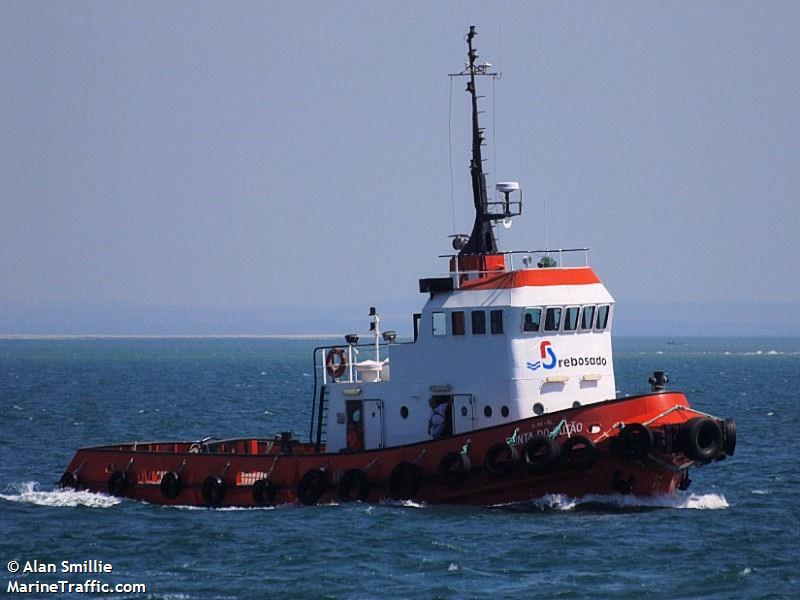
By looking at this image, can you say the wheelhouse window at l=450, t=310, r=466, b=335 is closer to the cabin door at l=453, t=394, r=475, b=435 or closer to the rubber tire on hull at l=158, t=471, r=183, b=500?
the cabin door at l=453, t=394, r=475, b=435

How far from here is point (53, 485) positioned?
3456 centimetres

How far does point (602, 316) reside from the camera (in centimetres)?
2864

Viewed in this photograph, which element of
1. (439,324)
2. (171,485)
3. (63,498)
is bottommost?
(63,498)

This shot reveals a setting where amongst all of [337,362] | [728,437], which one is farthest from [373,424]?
[728,437]

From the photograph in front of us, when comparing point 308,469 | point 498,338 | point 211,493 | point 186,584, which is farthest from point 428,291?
point 186,584

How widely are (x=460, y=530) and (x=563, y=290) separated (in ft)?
17.8

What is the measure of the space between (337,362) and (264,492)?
3093 mm

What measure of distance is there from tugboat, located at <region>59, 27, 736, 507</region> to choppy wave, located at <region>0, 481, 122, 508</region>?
107 cm

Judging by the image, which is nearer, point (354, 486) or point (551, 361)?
point (551, 361)

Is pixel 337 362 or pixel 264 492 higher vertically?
pixel 337 362

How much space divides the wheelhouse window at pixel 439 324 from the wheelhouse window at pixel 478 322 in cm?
68

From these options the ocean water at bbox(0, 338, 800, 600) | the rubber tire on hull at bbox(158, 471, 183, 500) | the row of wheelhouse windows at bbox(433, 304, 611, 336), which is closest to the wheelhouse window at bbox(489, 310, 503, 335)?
the row of wheelhouse windows at bbox(433, 304, 611, 336)

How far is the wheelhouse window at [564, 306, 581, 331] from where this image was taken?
28.2 metres

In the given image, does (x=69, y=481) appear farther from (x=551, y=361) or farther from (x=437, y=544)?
(x=551, y=361)
